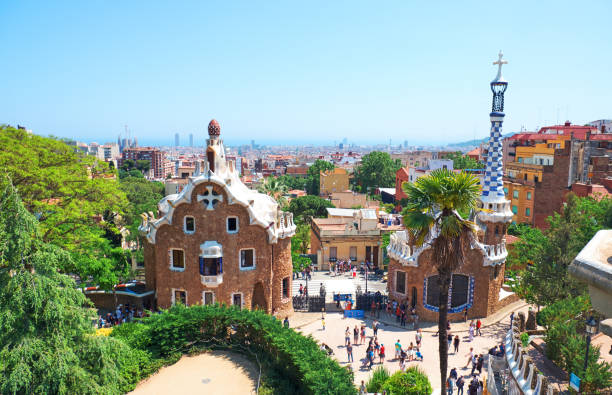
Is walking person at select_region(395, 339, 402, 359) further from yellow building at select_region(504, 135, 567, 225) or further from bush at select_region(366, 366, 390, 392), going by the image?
yellow building at select_region(504, 135, 567, 225)

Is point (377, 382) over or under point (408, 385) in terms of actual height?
under

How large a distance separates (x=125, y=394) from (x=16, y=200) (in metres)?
9.21

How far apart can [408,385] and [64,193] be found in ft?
75.5

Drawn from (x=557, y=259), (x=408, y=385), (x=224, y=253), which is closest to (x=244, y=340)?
(x=224, y=253)

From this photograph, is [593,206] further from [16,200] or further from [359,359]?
[16,200]

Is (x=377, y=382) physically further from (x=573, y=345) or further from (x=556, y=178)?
(x=556, y=178)

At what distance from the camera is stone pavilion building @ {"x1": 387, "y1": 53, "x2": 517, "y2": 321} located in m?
29.4

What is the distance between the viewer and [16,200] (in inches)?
508

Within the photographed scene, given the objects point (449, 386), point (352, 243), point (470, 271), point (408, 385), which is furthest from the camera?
point (352, 243)

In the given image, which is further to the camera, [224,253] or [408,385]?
[224,253]

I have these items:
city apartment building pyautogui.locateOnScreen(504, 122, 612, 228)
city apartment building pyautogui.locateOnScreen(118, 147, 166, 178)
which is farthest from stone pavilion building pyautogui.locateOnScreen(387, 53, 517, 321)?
city apartment building pyautogui.locateOnScreen(118, 147, 166, 178)

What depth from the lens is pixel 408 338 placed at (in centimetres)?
2712

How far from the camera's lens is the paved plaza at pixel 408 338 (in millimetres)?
23500

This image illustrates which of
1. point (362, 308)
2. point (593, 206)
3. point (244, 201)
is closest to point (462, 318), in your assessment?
point (362, 308)
